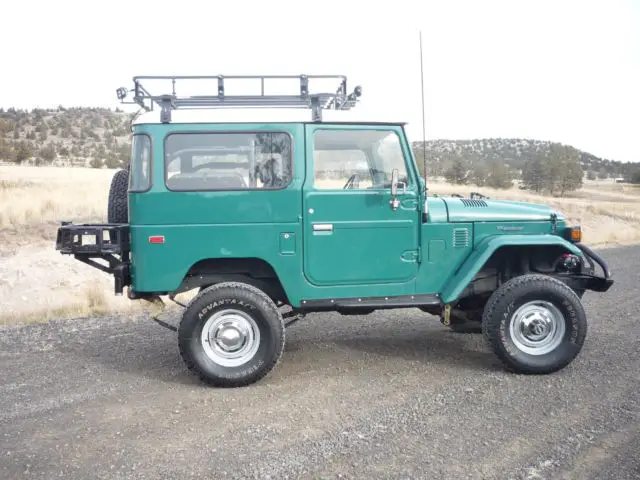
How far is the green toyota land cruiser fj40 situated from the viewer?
5203mm

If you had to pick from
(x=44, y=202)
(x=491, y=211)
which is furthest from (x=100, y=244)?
(x=44, y=202)

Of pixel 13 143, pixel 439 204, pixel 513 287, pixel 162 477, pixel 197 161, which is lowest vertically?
pixel 162 477

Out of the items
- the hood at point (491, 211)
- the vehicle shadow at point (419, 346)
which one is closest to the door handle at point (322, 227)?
the hood at point (491, 211)

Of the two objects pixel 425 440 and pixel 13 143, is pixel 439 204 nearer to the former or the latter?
pixel 425 440

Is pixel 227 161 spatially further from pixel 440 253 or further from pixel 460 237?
pixel 460 237

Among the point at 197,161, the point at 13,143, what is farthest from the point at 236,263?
the point at 13,143

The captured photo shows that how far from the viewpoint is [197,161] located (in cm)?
527

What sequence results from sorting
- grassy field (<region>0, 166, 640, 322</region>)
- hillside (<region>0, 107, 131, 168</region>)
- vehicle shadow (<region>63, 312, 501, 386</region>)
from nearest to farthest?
vehicle shadow (<region>63, 312, 501, 386</region>) < grassy field (<region>0, 166, 640, 322</region>) < hillside (<region>0, 107, 131, 168</region>)

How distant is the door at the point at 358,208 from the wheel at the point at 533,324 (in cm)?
86

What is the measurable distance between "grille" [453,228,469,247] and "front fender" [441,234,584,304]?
120 millimetres

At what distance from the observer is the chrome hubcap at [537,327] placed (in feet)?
18.1

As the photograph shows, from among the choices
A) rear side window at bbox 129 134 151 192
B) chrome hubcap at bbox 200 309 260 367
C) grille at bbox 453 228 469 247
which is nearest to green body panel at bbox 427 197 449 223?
grille at bbox 453 228 469 247

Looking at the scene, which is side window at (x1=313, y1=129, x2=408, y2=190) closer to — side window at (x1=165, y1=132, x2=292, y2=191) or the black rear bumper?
side window at (x1=165, y1=132, x2=292, y2=191)

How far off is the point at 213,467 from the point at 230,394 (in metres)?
1.34
